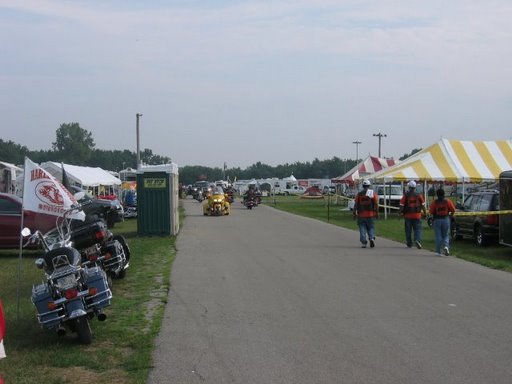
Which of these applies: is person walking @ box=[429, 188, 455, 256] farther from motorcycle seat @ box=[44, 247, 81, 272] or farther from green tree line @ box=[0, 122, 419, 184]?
green tree line @ box=[0, 122, 419, 184]

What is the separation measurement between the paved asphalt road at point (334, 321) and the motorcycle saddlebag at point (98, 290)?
77cm

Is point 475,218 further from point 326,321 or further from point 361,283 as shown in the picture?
point 326,321

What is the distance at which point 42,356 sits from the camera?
7.00m

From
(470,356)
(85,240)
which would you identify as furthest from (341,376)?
(85,240)

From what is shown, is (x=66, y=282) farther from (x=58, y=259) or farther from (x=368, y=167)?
(x=368, y=167)

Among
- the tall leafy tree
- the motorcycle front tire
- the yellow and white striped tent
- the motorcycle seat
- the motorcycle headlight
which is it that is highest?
the tall leafy tree

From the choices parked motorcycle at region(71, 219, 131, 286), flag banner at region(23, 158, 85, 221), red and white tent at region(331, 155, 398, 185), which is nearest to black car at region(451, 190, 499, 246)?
parked motorcycle at region(71, 219, 131, 286)

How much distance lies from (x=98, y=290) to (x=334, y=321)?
2.97 m

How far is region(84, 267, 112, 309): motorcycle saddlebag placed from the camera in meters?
7.60

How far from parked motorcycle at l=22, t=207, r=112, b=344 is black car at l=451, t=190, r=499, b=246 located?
14032 millimetres

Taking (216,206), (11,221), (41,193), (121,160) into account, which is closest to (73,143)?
(121,160)

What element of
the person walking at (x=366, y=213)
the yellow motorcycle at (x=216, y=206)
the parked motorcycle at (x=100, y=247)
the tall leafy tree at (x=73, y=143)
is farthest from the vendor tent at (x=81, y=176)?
the tall leafy tree at (x=73, y=143)

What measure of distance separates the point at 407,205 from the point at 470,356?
11256 mm

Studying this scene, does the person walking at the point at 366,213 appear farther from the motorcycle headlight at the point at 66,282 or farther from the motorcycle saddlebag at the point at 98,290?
the motorcycle headlight at the point at 66,282
